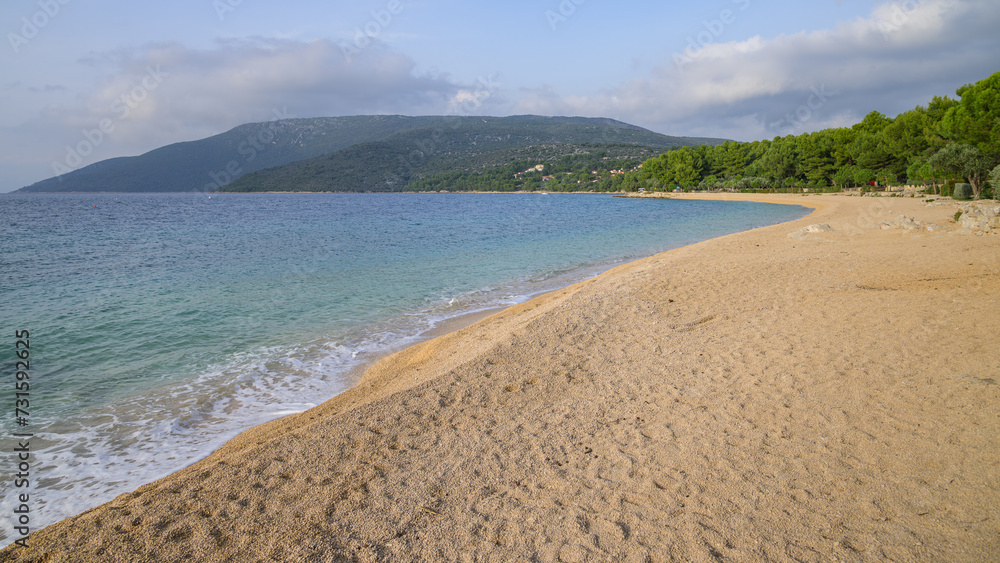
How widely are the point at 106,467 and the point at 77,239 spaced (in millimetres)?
30264

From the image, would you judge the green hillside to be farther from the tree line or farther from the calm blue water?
the calm blue water

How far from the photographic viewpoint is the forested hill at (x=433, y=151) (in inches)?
5851

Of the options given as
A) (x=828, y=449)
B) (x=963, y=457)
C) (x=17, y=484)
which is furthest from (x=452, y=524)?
(x=17, y=484)

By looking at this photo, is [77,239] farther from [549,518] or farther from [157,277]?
[549,518]

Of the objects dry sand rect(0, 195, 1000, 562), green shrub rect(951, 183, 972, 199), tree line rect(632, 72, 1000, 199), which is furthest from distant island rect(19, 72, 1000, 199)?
dry sand rect(0, 195, 1000, 562)

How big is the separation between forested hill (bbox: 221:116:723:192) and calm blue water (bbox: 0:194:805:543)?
13127 centimetres

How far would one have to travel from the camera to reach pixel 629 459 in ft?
13.3

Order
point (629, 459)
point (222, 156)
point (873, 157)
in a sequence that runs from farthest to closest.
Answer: point (222, 156) → point (873, 157) → point (629, 459)

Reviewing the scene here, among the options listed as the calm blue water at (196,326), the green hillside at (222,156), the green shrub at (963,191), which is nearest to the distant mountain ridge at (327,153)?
the green hillside at (222,156)

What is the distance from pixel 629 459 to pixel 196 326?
9.81 m

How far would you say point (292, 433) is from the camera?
16.0ft

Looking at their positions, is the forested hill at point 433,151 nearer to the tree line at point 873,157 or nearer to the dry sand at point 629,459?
the tree line at point 873,157

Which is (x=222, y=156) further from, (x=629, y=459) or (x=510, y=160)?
(x=629, y=459)

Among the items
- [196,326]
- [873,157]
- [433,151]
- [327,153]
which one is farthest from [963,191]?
[327,153]
